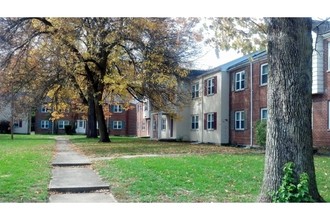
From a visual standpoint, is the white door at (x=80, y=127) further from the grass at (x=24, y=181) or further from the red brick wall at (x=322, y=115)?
the grass at (x=24, y=181)

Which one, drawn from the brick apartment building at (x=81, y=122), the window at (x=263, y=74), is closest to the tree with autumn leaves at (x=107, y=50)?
the window at (x=263, y=74)

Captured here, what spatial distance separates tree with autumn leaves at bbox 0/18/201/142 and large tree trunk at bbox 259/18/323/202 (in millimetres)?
14500

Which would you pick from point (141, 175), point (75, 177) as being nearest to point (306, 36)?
point (141, 175)

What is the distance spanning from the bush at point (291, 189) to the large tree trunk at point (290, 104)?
0.14 metres

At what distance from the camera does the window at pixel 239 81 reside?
24.1m

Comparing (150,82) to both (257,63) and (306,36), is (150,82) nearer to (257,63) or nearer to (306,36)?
(257,63)

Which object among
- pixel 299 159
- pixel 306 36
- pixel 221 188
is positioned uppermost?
pixel 306 36

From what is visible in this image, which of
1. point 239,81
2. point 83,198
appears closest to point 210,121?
point 239,81

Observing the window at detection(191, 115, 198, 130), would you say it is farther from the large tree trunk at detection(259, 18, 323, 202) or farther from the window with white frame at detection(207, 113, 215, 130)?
the large tree trunk at detection(259, 18, 323, 202)

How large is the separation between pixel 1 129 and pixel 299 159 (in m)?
48.2

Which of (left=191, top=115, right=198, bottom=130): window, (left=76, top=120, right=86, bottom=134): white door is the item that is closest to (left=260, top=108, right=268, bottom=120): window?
(left=191, top=115, right=198, bottom=130): window

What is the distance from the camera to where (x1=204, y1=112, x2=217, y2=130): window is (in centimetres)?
2676

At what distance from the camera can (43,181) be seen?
8758 millimetres
